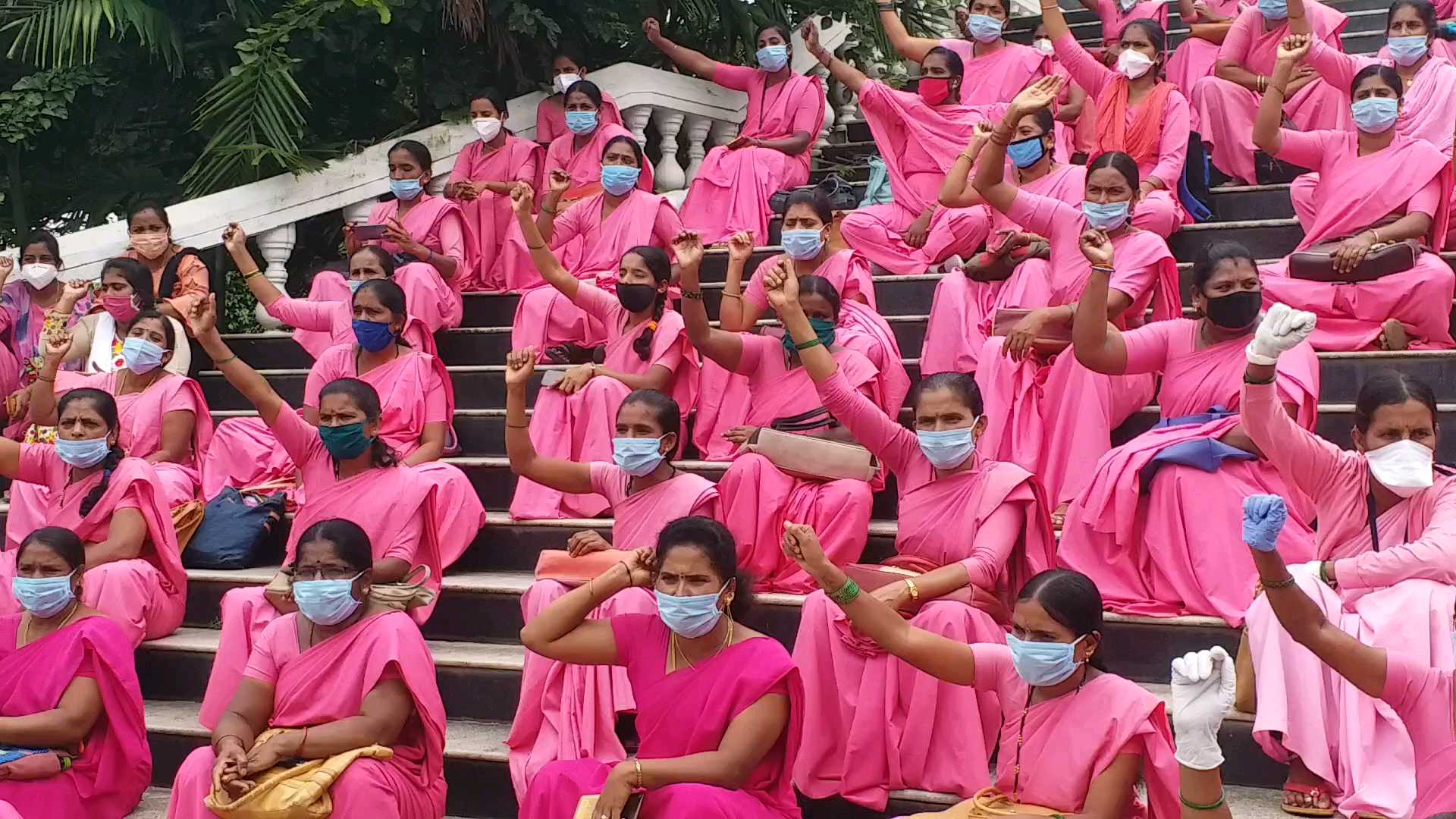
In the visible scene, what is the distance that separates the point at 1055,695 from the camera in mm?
4082

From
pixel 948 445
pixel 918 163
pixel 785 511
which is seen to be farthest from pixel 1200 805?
pixel 918 163

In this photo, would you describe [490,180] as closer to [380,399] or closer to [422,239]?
[422,239]

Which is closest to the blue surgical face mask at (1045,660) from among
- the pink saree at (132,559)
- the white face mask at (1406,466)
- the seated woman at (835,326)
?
the white face mask at (1406,466)

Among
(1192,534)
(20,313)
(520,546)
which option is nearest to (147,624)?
(520,546)

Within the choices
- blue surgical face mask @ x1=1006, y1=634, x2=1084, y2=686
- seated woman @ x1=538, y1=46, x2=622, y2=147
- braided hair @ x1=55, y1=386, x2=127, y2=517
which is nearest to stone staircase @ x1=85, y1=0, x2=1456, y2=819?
braided hair @ x1=55, y1=386, x2=127, y2=517

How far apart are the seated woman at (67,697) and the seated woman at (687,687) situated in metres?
1.55

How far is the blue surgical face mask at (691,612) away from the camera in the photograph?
14.6ft

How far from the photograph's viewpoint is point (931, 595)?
15.7ft

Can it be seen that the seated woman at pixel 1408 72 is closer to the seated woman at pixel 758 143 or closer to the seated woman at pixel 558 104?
the seated woman at pixel 758 143

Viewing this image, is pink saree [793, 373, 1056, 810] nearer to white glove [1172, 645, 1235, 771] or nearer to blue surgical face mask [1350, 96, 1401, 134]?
white glove [1172, 645, 1235, 771]

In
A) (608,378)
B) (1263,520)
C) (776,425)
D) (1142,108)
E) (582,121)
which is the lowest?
(776,425)

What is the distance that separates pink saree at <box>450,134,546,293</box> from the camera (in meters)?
8.63

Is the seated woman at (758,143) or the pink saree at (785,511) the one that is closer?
the pink saree at (785,511)

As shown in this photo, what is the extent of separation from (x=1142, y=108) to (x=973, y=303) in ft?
6.12
